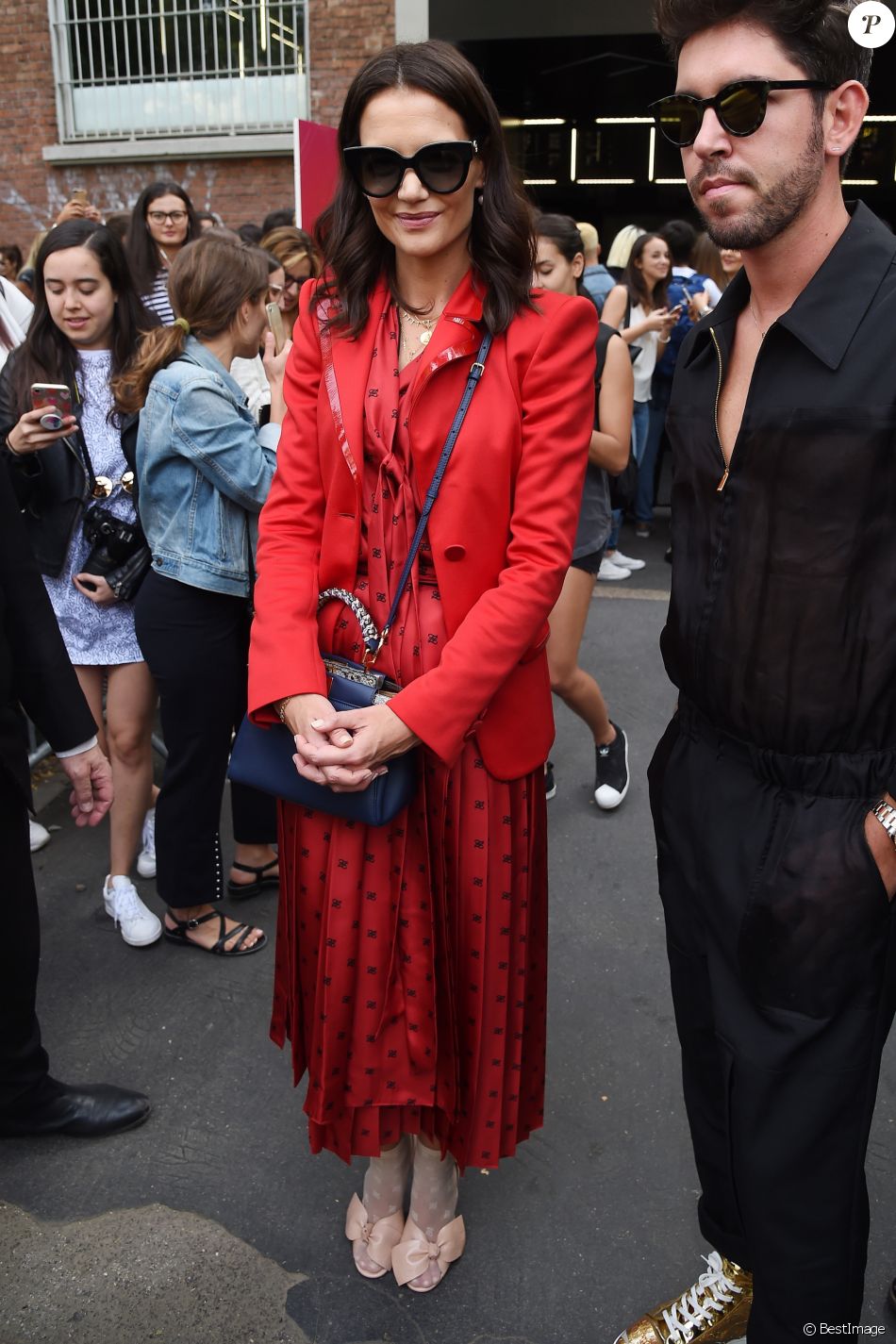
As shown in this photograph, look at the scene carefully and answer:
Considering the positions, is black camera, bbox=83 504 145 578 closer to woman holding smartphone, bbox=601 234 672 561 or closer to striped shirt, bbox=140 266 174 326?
striped shirt, bbox=140 266 174 326

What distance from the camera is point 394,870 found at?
6.82 feet

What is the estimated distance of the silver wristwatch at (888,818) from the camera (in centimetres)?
157

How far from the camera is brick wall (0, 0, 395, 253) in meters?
10.2

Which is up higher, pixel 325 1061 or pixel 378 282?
pixel 378 282

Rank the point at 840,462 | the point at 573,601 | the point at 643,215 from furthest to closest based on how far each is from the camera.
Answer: the point at 643,215 < the point at 573,601 < the point at 840,462

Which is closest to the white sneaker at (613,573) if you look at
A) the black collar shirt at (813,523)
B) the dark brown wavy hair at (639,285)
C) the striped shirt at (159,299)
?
the dark brown wavy hair at (639,285)

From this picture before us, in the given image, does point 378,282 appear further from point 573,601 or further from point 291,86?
point 291,86

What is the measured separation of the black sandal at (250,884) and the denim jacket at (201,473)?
1.06 meters

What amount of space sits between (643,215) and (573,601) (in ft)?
46.3

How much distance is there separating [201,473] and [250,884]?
57.3 inches

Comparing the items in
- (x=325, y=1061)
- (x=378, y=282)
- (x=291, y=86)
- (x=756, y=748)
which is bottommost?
(x=325, y=1061)

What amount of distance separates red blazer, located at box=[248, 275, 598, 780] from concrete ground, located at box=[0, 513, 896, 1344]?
3.70 feet

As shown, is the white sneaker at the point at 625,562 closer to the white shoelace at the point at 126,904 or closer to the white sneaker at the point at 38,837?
the white sneaker at the point at 38,837

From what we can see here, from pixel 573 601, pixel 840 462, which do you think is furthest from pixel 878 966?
pixel 573 601
